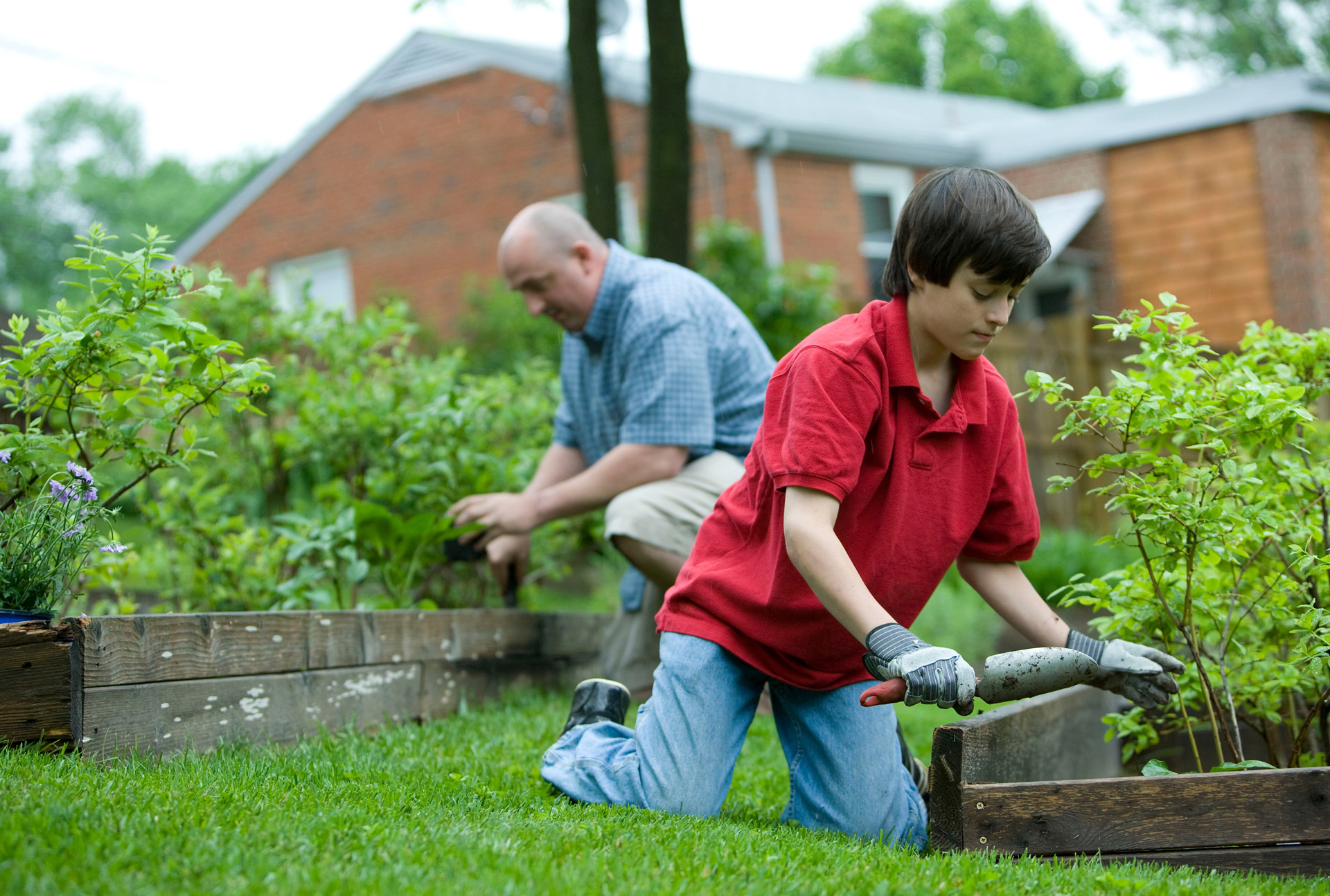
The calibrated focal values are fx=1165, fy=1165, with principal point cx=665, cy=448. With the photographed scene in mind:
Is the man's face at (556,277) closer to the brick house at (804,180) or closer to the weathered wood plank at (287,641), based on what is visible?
the weathered wood plank at (287,641)

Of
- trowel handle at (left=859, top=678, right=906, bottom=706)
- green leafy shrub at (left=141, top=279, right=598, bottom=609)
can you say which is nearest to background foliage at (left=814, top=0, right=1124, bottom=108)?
green leafy shrub at (left=141, top=279, right=598, bottom=609)

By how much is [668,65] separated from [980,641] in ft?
13.5

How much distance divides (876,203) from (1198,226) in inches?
148

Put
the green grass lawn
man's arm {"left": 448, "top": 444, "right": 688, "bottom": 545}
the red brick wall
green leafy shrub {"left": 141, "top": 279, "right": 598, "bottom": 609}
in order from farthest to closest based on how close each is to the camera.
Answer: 1. the red brick wall
2. green leafy shrub {"left": 141, "top": 279, "right": 598, "bottom": 609}
3. man's arm {"left": 448, "top": 444, "right": 688, "bottom": 545}
4. the green grass lawn

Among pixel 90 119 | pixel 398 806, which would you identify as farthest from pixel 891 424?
pixel 90 119

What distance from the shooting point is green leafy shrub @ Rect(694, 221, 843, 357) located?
9266 millimetres

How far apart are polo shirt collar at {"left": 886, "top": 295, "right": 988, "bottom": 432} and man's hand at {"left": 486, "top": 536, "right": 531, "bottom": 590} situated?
6.39 ft

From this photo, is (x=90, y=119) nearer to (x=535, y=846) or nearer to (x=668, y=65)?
(x=668, y=65)

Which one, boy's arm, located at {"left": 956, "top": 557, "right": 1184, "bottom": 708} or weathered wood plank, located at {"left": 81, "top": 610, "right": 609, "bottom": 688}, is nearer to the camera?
boy's arm, located at {"left": 956, "top": 557, "right": 1184, "bottom": 708}

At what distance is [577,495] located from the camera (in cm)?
383

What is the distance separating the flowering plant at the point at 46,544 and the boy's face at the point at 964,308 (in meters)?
1.82

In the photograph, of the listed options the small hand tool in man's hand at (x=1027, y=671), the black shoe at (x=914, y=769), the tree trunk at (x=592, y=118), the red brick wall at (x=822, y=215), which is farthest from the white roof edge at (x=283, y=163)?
the small hand tool in man's hand at (x=1027, y=671)

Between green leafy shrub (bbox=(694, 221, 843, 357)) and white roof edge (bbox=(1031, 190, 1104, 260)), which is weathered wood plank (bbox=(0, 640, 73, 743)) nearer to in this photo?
green leafy shrub (bbox=(694, 221, 843, 357))

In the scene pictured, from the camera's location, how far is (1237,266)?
13562mm
